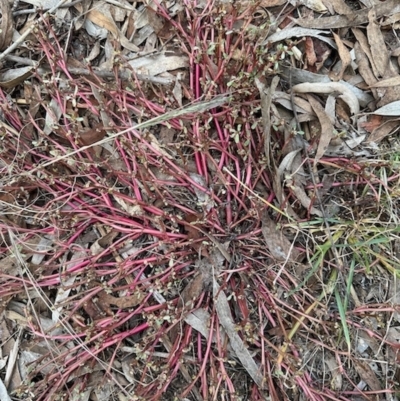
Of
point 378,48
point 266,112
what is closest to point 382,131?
point 378,48

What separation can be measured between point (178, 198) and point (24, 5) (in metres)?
0.78

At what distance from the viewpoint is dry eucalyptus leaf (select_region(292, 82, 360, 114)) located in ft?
4.75

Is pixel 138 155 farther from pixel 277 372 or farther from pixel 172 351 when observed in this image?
pixel 277 372

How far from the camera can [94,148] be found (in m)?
1.48

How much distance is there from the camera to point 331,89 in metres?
1.45

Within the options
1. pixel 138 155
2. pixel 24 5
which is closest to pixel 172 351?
pixel 138 155

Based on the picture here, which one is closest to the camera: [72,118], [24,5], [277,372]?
[277,372]

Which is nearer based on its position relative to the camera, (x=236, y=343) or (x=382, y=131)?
(x=236, y=343)

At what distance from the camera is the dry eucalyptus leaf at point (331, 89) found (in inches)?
57.0

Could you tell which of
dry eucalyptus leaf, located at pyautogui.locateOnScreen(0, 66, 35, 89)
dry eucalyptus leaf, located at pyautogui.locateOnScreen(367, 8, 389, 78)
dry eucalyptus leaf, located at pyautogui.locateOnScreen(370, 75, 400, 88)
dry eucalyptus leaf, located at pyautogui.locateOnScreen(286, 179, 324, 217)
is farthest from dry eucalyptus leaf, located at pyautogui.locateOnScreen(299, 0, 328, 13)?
dry eucalyptus leaf, located at pyautogui.locateOnScreen(0, 66, 35, 89)

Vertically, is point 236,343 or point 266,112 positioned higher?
point 266,112

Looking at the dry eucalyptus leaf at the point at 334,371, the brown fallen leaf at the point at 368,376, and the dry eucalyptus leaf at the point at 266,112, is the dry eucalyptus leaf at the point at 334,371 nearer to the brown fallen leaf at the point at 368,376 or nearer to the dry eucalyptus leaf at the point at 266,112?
the brown fallen leaf at the point at 368,376

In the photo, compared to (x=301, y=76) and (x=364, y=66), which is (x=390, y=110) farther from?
(x=301, y=76)

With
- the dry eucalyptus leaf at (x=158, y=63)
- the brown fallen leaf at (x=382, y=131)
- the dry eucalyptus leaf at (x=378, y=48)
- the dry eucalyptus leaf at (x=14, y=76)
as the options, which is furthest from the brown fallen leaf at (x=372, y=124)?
the dry eucalyptus leaf at (x=14, y=76)
